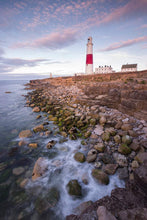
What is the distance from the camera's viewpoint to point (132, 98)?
7.64 m

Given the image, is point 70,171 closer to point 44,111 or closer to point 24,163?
point 24,163

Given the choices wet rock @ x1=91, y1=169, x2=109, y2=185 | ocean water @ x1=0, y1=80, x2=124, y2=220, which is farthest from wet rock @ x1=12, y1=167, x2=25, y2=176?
wet rock @ x1=91, y1=169, x2=109, y2=185

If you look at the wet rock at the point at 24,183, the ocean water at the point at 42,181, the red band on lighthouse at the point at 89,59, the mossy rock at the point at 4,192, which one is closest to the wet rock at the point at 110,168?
the ocean water at the point at 42,181

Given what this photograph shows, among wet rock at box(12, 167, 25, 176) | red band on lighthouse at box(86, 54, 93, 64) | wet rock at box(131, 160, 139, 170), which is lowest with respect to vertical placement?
wet rock at box(12, 167, 25, 176)

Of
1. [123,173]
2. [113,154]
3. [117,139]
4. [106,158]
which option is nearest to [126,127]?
[117,139]

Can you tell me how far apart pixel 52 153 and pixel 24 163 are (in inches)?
53.3

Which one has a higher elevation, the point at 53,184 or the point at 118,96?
the point at 118,96

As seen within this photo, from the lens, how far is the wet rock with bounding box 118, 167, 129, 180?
375cm

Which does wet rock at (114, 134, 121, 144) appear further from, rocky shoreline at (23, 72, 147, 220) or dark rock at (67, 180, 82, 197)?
dark rock at (67, 180, 82, 197)

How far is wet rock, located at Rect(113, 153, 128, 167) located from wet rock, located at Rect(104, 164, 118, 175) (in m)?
0.24

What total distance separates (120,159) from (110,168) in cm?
63

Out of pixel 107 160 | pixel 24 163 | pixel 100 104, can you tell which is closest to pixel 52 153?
pixel 24 163

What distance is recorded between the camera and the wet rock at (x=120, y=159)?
419cm

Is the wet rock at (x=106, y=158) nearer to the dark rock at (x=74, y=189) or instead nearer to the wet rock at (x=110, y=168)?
the wet rock at (x=110, y=168)
